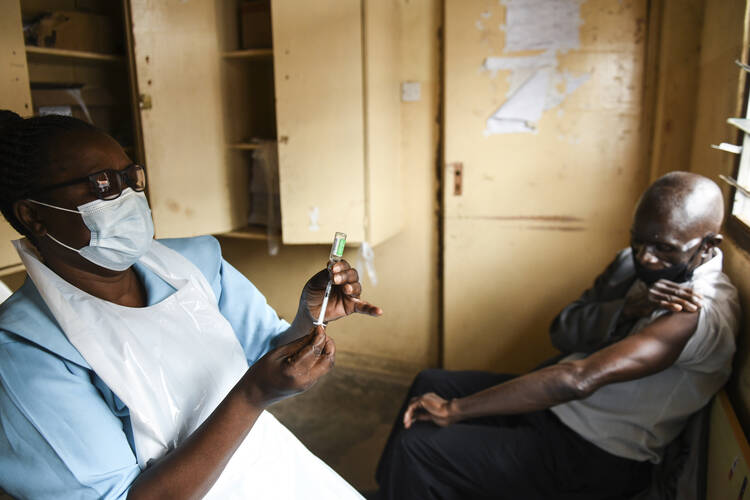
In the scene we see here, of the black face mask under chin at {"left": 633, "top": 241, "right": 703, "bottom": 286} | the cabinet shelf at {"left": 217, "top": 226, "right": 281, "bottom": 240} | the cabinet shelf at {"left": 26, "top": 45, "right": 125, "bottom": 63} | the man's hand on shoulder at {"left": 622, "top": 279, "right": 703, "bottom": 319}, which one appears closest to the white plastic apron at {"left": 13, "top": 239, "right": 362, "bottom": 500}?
the man's hand on shoulder at {"left": 622, "top": 279, "right": 703, "bottom": 319}

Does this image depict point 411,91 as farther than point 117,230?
Yes

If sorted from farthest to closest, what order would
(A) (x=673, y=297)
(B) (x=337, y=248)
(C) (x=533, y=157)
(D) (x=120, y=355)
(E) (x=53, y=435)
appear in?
1. (C) (x=533, y=157)
2. (A) (x=673, y=297)
3. (B) (x=337, y=248)
4. (D) (x=120, y=355)
5. (E) (x=53, y=435)

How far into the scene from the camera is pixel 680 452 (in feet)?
4.79

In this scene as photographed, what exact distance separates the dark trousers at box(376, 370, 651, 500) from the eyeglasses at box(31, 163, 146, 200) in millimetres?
1073

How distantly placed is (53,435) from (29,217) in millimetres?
386

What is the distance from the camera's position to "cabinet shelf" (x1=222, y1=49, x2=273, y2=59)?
2.34 m

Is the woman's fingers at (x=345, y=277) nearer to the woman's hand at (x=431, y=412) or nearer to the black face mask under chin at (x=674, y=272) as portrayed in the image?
the woman's hand at (x=431, y=412)

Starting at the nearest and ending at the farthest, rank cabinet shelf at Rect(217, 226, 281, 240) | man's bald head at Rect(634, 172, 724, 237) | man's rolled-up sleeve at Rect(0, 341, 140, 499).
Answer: man's rolled-up sleeve at Rect(0, 341, 140, 499)
man's bald head at Rect(634, 172, 724, 237)
cabinet shelf at Rect(217, 226, 281, 240)

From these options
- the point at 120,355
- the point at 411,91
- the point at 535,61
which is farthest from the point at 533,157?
the point at 120,355

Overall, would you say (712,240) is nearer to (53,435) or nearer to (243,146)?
(53,435)

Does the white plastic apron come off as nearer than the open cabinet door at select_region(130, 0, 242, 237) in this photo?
Yes

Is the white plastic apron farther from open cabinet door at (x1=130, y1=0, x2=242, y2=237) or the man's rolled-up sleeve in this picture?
open cabinet door at (x1=130, y1=0, x2=242, y2=237)

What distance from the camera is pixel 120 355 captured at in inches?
36.8

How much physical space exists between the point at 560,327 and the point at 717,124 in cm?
82
